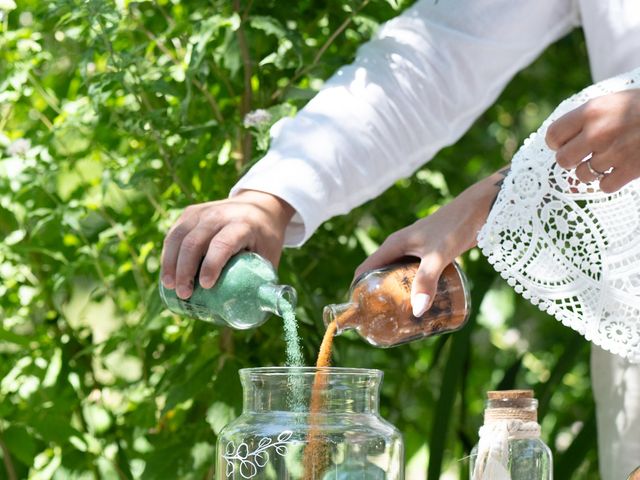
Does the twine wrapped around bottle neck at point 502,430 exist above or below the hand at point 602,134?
below

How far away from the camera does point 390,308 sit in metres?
1.17

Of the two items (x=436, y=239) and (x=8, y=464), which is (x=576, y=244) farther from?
(x=8, y=464)

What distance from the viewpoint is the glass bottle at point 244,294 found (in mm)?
1175

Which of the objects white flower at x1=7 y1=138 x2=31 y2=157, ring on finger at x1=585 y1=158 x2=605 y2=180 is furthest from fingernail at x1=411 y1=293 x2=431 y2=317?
white flower at x1=7 y1=138 x2=31 y2=157

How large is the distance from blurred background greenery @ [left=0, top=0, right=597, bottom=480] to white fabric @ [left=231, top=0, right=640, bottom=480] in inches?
5.6

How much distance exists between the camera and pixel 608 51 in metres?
1.62

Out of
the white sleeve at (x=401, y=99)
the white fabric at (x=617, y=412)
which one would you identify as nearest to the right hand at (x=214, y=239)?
the white sleeve at (x=401, y=99)

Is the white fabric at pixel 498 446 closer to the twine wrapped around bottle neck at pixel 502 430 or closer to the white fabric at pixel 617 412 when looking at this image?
the twine wrapped around bottle neck at pixel 502 430

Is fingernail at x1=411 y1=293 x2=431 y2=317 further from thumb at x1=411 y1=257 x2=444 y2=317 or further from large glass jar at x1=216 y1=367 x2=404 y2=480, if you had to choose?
large glass jar at x1=216 y1=367 x2=404 y2=480

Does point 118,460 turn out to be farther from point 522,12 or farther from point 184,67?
point 522,12

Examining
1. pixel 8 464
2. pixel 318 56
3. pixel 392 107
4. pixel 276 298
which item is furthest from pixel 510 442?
pixel 8 464

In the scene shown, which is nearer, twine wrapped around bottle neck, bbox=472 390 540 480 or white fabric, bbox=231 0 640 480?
twine wrapped around bottle neck, bbox=472 390 540 480

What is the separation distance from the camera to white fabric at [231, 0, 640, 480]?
1.52 metres

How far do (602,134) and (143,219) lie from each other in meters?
1.16
